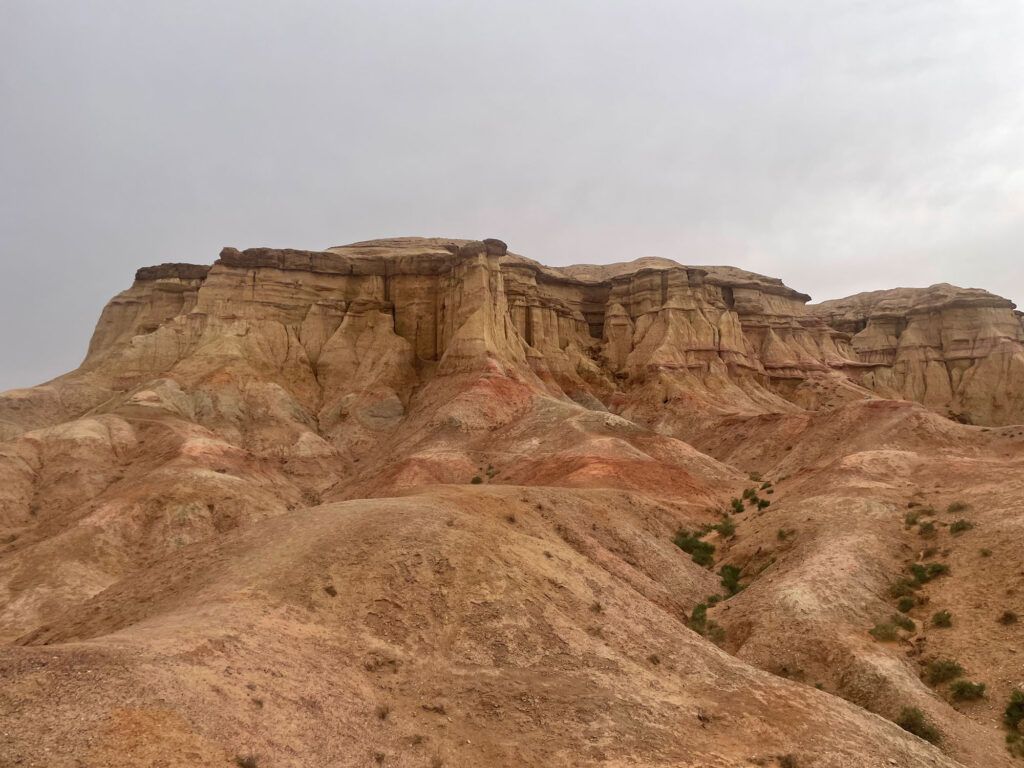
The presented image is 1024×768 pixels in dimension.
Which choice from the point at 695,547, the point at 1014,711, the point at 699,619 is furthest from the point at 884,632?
the point at 695,547

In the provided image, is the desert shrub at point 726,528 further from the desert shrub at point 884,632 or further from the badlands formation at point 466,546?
the desert shrub at point 884,632

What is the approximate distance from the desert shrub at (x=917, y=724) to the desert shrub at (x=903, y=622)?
15.6 feet

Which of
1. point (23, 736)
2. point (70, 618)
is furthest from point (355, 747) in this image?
point (70, 618)

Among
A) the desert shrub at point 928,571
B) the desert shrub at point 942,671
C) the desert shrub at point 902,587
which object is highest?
the desert shrub at point 928,571

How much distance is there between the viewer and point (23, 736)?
25.0 feet

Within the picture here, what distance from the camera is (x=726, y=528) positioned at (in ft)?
99.8

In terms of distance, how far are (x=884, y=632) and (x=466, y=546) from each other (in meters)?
13.0

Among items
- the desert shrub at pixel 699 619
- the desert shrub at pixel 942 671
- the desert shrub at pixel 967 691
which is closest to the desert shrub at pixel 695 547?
the desert shrub at pixel 699 619

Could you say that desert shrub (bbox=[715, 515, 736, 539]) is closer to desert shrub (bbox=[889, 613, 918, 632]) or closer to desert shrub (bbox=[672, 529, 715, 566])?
desert shrub (bbox=[672, 529, 715, 566])

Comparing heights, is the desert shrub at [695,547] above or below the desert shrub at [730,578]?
above

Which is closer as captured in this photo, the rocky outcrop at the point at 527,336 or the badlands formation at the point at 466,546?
the badlands formation at the point at 466,546

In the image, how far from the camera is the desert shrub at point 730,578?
82.4 feet

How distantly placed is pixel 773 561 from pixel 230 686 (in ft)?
69.9

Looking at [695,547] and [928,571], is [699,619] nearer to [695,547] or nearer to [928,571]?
[695,547]
